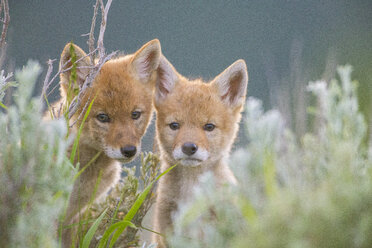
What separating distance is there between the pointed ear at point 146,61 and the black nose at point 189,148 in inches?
18.9

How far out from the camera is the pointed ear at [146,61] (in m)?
2.13

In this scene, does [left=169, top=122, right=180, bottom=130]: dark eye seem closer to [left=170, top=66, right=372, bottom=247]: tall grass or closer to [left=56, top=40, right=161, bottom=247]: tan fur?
[left=56, top=40, right=161, bottom=247]: tan fur

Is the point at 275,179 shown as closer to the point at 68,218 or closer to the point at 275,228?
the point at 275,228

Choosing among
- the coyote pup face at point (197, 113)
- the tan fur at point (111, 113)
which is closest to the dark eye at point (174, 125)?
the coyote pup face at point (197, 113)

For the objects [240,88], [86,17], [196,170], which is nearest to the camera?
[196,170]

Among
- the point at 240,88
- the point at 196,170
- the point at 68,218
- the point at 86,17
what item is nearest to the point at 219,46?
the point at 86,17

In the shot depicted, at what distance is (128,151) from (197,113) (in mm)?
441

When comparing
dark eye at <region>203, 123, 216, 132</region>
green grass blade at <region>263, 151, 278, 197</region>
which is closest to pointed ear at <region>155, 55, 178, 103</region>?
dark eye at <region>203, 123, 216, 132</region>

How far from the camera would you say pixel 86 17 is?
3879 mm

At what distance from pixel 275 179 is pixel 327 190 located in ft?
0.51

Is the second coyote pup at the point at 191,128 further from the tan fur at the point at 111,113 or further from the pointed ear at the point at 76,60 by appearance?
the pointed ear at the point at 76,60

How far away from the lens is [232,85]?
2324 mm

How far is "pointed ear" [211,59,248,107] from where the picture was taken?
224cm

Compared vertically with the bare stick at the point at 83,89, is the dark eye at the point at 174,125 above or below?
above
